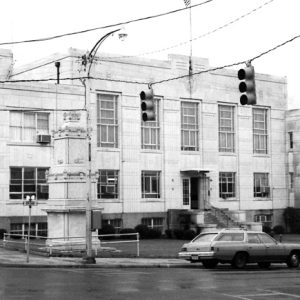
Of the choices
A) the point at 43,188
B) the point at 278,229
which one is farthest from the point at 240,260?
the point at 278,229

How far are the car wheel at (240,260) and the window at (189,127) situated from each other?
2743 cm

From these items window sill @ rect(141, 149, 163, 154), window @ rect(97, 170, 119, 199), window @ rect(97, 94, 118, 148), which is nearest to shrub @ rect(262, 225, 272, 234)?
window sill @ rect(141, 149, 163, 154)

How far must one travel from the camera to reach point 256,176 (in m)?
58.9

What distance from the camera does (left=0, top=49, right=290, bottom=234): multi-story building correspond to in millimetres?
48625

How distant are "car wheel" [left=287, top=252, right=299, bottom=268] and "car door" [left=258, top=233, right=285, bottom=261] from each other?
487 mm

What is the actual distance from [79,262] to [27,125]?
20641mm

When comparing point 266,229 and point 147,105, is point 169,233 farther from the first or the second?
point 147,105

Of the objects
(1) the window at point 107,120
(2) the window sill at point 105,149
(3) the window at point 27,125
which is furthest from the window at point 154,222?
(3) the window at point 27,125

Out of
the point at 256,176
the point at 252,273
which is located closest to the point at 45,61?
the point at 256,176

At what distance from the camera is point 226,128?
187 feet

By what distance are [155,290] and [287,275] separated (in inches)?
305

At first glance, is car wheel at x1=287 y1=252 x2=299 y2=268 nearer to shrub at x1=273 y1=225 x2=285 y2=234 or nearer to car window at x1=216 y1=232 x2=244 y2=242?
car window at x1=216 y1=232 x2=244 y2=242

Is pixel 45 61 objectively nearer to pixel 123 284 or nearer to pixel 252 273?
pixel 252 273

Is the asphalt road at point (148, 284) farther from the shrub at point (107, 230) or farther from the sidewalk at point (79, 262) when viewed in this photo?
the shrub at point (107, 230)
